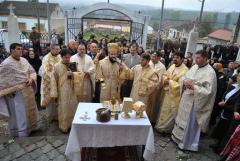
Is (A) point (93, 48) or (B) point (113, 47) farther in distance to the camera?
(A) point (93, 48)

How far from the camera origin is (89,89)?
5090mm

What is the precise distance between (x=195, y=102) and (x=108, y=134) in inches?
73.9

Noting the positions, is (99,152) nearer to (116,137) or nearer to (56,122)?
(116,137)

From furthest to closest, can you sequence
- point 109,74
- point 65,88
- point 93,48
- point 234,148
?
point 93,48, point 109,74, point 65,88, point 234,148

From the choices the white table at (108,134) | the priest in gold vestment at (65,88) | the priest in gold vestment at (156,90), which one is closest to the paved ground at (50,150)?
the priest in gold vestment at (65,88)

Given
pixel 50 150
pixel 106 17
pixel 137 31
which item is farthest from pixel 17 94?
pixel 137 31

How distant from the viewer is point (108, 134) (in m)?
3.35

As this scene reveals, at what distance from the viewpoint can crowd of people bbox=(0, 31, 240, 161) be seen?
164 inches

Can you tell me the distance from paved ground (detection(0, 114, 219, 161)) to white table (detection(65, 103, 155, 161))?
73 cm

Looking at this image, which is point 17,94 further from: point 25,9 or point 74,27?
point 25,9

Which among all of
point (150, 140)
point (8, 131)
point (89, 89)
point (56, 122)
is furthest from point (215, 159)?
point (8, 131)

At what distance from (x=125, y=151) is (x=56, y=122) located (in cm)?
210

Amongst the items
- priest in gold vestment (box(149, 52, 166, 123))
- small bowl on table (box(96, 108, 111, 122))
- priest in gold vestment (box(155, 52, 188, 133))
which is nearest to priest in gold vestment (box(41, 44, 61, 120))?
small bowl on table (box(96, 108, 111, 122))

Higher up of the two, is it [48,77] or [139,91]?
[48,77]
